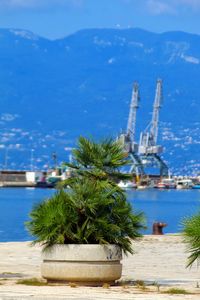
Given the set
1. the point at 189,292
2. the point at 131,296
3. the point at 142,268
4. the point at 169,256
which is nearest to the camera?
the point at 131,296

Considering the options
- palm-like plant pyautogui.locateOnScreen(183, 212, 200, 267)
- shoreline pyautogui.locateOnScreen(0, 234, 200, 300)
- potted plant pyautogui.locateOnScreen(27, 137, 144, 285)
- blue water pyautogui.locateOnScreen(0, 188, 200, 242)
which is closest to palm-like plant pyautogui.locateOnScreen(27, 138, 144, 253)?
potted plant pyautogui.locateOnScreen(27, 137, 144, 285)

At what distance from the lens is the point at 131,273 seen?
17.9 m

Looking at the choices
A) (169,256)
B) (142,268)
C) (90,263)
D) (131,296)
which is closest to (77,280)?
(90,263)

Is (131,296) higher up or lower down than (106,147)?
lower down

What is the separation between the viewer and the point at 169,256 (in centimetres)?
2214

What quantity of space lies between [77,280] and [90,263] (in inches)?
11.4

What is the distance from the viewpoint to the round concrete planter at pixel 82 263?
1460 cm

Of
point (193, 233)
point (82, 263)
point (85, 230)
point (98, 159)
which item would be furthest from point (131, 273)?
point (193, 233)

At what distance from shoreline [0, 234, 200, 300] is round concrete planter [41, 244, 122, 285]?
212mm

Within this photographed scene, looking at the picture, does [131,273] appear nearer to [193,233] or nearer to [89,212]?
[89,212]

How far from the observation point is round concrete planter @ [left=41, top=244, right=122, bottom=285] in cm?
1460

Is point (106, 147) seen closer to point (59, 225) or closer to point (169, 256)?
point (59, 225)

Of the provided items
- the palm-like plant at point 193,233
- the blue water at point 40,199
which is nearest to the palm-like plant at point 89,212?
the blue water at point 40,199

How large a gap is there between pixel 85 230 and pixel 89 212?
0.80 ft
